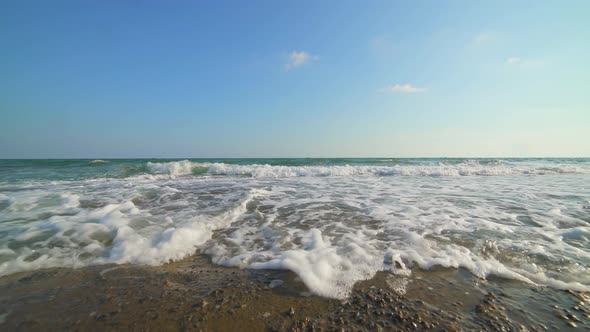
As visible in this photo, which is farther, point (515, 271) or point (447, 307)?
point (515, 271)

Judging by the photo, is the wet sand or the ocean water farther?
the ocean water

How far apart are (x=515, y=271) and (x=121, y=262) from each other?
13.5 ft

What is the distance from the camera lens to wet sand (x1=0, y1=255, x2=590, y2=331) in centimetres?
160

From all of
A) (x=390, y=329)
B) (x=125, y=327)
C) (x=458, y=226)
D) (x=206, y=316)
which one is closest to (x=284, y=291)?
(x=206, y=316)

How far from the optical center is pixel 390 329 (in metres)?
1.54

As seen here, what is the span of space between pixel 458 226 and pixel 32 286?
519 centimetres

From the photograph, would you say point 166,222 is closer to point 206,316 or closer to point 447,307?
point 206,316

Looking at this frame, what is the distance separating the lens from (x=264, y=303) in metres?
1.84

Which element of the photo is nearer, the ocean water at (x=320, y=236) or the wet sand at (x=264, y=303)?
the wet sand at (x=264, y=303)

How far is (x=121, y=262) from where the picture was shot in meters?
2.54

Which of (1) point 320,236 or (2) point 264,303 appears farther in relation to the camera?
(1) point 320,236

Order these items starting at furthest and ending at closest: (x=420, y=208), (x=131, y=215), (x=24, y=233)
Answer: (x=420, y=208) → (x=131, y=215) → (x=24, y=233)

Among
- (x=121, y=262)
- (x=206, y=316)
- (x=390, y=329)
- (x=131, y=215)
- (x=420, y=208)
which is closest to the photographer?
(x=390, y=329)

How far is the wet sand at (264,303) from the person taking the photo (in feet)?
5.24
